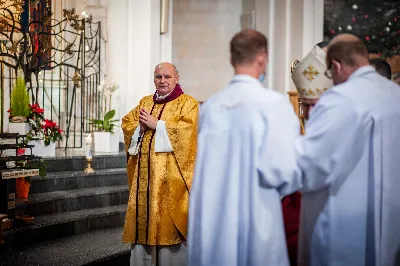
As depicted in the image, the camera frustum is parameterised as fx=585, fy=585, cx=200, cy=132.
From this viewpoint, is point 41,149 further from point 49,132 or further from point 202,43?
point 202,43

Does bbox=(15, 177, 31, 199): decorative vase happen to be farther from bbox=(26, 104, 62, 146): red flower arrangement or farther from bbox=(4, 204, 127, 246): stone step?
bbox=(26, 104, 62, 146): red flower arrangement

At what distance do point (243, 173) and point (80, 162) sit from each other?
16.3 ft

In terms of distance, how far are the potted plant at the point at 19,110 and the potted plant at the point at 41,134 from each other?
9 cm

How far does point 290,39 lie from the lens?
10.4 metres

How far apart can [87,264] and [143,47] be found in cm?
473

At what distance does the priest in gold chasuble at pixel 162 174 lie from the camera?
4.60 m

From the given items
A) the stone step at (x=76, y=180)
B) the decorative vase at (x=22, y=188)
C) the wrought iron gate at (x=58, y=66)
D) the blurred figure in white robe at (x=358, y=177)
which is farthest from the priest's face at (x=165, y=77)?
the wrought iron gate at (x=58, y=66)

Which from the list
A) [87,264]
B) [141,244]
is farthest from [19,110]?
[141,244]

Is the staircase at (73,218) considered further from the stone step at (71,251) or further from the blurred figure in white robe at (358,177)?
the blurred figure in white robe at (358,177)

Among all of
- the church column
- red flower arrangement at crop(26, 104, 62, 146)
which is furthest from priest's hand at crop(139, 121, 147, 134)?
the church column

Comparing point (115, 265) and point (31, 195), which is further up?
point (31, 195)

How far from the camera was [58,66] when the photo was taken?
938 cm

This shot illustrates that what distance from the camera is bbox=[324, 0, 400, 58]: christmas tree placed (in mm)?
11070

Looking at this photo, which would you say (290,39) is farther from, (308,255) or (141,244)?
(308,255)
